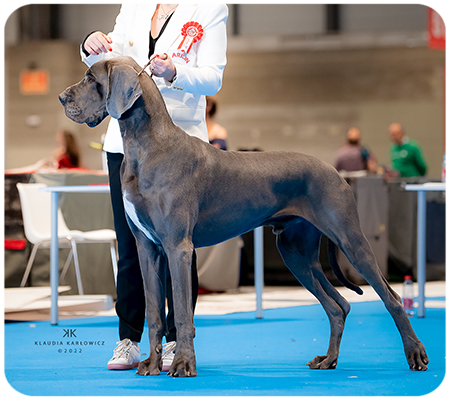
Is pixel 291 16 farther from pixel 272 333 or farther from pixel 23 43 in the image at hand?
pixel 272 333

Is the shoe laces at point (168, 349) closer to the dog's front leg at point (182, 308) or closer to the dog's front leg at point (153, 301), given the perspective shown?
the dog's front leg at point (153, 301)

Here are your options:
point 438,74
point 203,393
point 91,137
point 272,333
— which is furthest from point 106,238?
point 438,74

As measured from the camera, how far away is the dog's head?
96.0 inches

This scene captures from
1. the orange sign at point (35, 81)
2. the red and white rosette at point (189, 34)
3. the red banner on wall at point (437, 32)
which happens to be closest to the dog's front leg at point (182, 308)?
the red and white rosette at point (189, 34)

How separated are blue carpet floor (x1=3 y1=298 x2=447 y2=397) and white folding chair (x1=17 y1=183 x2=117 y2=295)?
0.84 meters

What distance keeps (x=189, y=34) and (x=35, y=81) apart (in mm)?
10534

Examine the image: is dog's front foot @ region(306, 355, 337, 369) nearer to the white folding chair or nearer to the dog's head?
the dog's head

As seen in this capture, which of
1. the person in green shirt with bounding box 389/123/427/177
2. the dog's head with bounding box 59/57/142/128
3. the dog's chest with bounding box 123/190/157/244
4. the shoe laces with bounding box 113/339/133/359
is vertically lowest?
the shoe laces with bounding box 113/339/133/359

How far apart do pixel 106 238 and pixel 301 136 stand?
8.23m

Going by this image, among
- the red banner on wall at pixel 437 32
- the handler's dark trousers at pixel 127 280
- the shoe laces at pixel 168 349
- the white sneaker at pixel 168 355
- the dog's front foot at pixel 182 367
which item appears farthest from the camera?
the red banner on wall at pixel 437 32

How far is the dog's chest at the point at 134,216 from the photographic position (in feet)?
8.28

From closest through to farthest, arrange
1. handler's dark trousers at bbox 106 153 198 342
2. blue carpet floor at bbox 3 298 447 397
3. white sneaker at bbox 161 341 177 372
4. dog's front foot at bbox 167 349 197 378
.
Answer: blue carpet floor at bbox 3 298 447 397, dog's front foot at bbox 167 349 197 378, white sneaker at bbox 161 341 177 372, handler's dark trousers at bbox 106 153 198 342

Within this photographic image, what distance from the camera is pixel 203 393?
2285 mm

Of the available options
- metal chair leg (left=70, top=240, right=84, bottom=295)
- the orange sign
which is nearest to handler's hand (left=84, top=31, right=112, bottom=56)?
metal chair leg (left=70, top=240, right=84, bottom=295)
